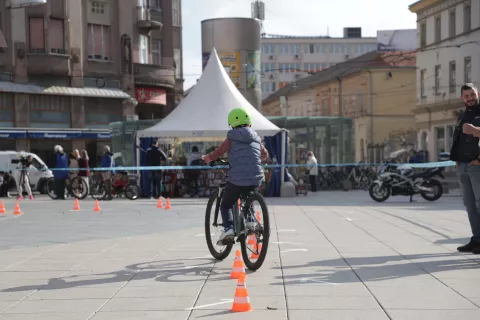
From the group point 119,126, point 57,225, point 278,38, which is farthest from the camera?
point 278,38

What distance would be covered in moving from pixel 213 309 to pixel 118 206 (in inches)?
580

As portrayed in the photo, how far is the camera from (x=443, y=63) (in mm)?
48625

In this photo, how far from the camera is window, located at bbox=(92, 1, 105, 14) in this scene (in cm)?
3936

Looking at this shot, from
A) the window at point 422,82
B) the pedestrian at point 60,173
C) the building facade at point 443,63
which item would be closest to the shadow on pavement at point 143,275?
the pedestrian at point 60,173

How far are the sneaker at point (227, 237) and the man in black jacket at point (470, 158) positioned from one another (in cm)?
296

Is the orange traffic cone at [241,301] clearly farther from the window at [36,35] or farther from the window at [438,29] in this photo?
the window at [438,29]

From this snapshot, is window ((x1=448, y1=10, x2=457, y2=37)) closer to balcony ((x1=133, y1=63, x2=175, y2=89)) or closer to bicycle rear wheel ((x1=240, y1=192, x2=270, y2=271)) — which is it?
balcony ((x1=133, y1=63, x2=175, y2=89))

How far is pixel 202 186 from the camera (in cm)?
2661

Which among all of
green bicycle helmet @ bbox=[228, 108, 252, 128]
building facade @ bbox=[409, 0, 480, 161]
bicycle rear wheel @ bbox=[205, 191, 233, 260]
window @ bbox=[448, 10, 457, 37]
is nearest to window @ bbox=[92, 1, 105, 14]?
building facade @ bbox=[409, 0, 480, 161]

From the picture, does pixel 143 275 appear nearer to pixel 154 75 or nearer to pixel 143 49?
pixel 154 75

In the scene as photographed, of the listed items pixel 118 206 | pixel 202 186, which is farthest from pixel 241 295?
pixel 202 186

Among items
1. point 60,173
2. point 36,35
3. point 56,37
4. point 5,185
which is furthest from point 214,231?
point 56,37

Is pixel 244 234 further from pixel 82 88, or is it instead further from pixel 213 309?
pixel 82 88

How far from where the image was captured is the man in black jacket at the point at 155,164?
24.9 metres
